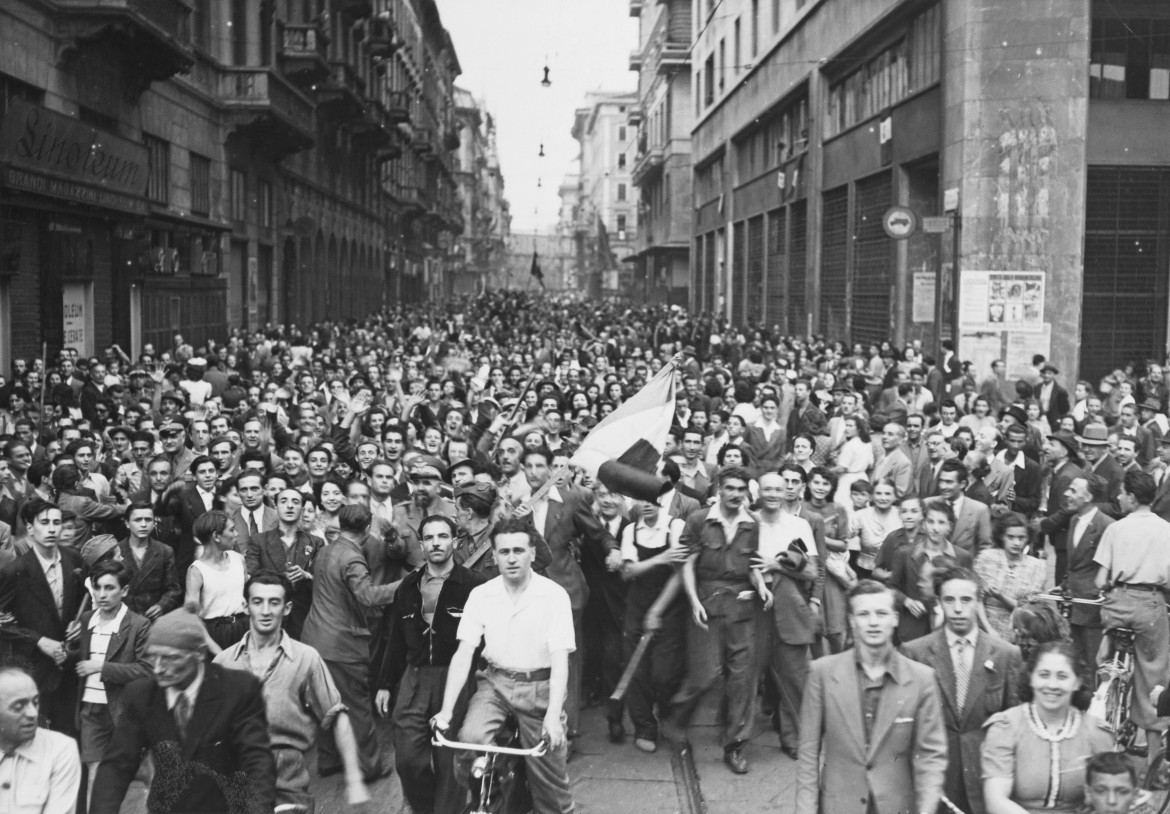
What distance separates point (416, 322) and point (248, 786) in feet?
132

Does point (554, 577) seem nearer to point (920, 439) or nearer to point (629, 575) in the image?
point (629, 575)

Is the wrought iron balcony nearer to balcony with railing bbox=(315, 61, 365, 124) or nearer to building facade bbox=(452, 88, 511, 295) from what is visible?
balcony with railing bbox=(315, 61, 365, 124)

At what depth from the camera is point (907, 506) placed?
25.3ft

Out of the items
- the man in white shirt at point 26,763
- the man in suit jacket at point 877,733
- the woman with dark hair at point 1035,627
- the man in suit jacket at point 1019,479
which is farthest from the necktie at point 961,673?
the man in suit jacket at point 1019,479

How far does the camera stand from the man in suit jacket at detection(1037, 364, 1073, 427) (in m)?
16.0

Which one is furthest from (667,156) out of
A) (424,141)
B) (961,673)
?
(961,673)

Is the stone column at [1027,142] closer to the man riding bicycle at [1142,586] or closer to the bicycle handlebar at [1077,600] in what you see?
the bicycle handlebar at [1077,600]

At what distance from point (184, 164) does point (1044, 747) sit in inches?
931

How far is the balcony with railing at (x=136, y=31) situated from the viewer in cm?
1902

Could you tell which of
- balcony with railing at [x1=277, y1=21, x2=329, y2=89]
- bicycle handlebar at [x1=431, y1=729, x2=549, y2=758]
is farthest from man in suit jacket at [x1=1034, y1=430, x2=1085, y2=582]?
balcony with railing at [x1=277, y1=21, x2=329, y2=89]

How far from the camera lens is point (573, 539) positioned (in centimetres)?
824

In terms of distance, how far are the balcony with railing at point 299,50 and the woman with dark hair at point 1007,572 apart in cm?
2759

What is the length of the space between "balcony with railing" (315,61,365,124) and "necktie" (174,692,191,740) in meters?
31.5

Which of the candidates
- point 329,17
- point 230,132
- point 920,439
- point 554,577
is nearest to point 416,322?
point 329,17
